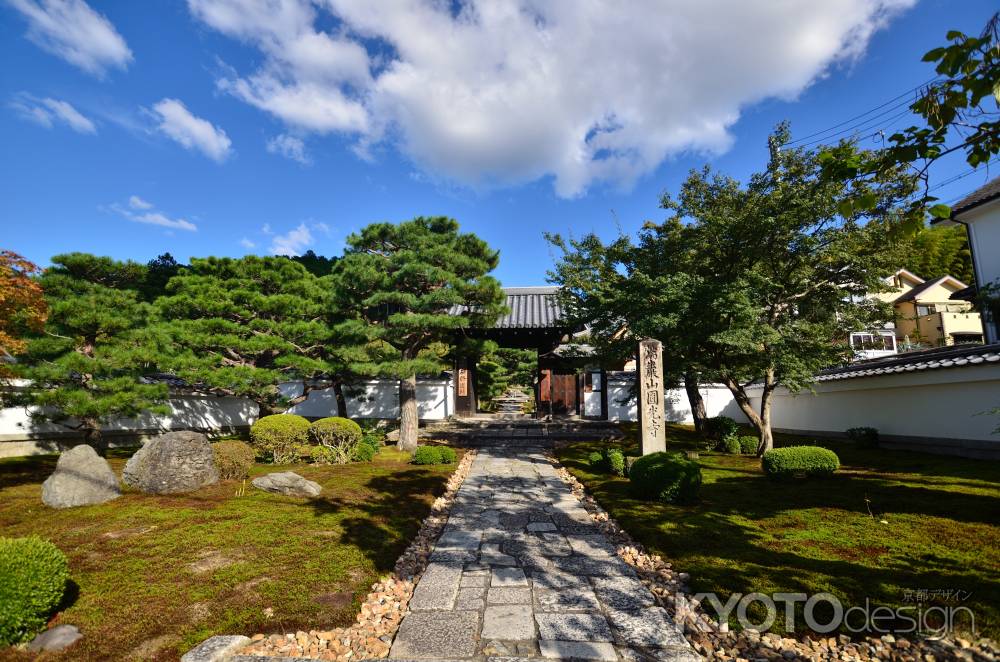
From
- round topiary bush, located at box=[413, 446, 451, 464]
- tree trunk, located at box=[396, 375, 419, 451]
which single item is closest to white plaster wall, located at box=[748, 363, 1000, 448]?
round topiary bush, located at box=[413, 446, 451, 464]

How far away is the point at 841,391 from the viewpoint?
13.0 metres

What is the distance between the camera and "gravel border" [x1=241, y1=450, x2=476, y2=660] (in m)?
3.21

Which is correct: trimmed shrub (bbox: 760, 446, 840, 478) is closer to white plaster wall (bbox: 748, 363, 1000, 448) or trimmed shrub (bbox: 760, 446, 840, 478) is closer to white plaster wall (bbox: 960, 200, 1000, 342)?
white plaster wall (bbox: 748, 363, 1000, 448)

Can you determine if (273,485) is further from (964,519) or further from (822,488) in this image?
(964,519)

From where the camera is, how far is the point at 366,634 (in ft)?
11.4

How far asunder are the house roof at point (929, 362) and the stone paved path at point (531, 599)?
30.4 ft

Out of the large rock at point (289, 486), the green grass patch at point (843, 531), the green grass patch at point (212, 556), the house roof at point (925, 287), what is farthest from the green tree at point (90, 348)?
the house roof at point (925, 287)

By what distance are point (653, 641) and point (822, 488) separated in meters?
6.14

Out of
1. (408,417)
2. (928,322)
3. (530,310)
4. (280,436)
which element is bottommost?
(280,436)

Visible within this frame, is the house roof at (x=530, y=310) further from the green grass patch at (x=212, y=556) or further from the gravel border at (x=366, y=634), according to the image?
the gravel border at (x=366, y=634)

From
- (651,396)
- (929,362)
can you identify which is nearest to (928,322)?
(929,362)

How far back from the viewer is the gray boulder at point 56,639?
3.16 m

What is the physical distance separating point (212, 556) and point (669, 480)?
6306 millimetres

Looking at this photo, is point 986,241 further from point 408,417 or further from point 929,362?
point 408,417
